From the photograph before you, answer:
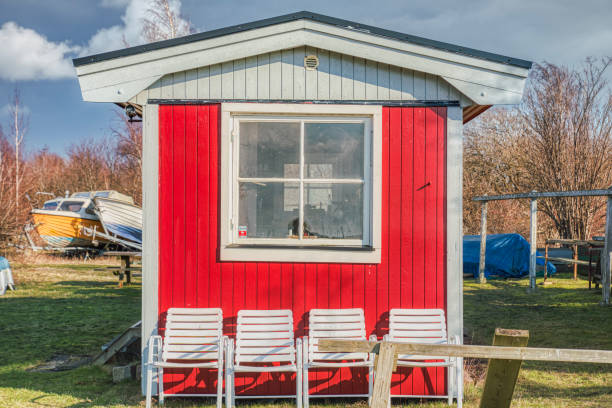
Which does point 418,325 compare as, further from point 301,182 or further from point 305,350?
point 301,182

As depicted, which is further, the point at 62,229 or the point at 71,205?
the point at 71,205

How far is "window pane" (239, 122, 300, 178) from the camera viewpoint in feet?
15.5

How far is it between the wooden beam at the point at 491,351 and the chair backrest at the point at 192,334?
1.99 meters

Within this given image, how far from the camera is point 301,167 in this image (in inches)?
185

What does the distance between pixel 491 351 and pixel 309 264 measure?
93.4 inches

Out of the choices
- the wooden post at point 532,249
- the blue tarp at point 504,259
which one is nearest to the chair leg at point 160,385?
the wooden post at point 532,249

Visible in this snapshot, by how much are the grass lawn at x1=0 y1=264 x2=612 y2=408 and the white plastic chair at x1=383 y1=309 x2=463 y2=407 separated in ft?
1.36

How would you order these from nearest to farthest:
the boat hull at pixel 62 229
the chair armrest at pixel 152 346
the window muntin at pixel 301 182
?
the chair armrest at pixel 152 346 < the window muntin at pixel 301 182 < the boat hull at pixel 62 229

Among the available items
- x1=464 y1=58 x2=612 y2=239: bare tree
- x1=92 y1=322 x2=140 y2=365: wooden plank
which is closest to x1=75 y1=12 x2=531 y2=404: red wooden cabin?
x1=92 y1=322 x2=140 y2=365: wooden plank

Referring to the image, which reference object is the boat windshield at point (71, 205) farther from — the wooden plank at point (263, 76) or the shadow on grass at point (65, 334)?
the wooden plank at point (263, 76)

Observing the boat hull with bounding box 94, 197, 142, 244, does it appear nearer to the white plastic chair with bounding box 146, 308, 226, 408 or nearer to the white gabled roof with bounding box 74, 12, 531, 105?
the white gabled roof with bounding box 74, 12, 531, 105

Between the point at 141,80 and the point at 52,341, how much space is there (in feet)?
13.8

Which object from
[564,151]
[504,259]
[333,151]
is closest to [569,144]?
[564,151]

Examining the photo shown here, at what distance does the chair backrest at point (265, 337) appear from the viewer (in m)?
4.32
